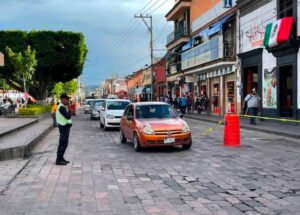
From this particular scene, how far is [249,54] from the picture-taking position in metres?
29.2

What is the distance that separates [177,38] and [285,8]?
25.6 metres

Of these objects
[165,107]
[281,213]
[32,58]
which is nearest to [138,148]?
[165,107]

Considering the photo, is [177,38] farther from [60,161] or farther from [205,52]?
[60,161]

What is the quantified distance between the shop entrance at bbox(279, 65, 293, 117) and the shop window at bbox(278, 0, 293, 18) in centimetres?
272

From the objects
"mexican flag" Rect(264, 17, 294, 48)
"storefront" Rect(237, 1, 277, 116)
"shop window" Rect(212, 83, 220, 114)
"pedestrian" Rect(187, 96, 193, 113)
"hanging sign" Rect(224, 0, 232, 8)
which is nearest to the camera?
"mexican flag" Rect(264, 17, 294, 48)

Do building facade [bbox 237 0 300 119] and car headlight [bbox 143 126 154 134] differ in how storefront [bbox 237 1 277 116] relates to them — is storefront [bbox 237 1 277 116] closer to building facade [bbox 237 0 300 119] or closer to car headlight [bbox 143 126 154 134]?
building facade [bbox 237 0 300 119]

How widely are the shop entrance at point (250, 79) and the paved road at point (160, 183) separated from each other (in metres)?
16.1

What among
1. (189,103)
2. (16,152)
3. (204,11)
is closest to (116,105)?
(16,152)

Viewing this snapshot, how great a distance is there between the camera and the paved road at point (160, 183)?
267 inches

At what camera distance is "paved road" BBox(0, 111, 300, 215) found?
6789 millimetres

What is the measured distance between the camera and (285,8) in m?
23.8

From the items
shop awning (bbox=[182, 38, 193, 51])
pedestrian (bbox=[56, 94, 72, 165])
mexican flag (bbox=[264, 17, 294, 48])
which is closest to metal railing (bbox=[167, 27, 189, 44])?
shop awning (bbox=[182, 38, 193, 51])

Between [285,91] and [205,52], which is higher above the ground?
[205,52]

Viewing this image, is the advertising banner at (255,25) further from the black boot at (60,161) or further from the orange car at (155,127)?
the black boot at (60,161)
